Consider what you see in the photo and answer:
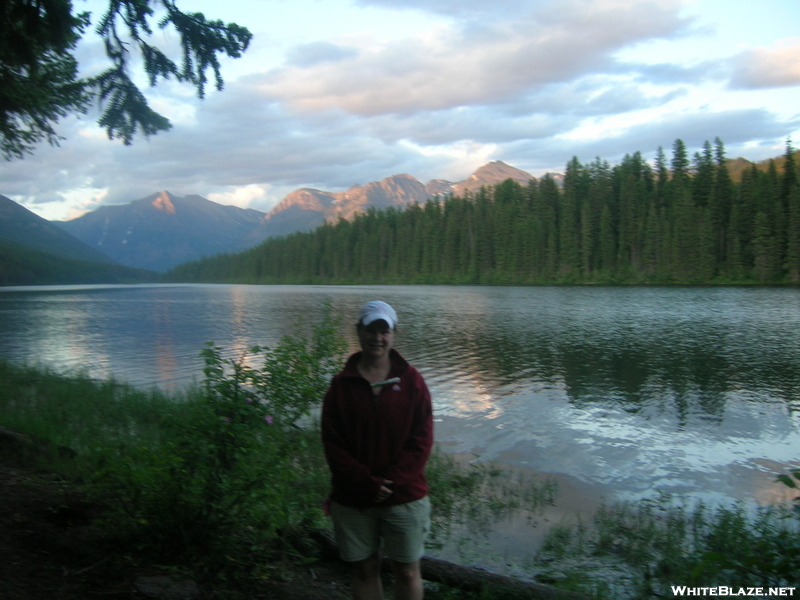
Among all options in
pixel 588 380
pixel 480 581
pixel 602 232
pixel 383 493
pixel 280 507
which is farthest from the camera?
pixel 602 232

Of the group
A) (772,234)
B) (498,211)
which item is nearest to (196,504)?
(772,234)

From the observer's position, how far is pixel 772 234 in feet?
257

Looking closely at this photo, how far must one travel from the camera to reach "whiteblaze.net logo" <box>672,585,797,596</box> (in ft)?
12.3

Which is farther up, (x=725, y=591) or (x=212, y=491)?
(x=212, y=491)

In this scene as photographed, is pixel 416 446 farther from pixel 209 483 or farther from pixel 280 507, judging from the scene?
pixel 209 483

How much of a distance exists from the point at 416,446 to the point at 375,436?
29 cm

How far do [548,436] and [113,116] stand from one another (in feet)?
32.8

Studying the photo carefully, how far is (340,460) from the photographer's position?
350 centimetres

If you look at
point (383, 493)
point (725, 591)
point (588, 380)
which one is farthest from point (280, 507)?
point (588, 380)

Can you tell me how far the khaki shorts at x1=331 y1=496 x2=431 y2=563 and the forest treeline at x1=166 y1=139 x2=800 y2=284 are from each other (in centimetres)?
8683

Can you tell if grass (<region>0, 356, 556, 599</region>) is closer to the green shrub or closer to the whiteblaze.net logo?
the green shrub

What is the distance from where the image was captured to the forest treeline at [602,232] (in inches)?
3236

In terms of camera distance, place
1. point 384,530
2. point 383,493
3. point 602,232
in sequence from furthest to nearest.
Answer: point 602,232 → point 384,530 → point 383,493

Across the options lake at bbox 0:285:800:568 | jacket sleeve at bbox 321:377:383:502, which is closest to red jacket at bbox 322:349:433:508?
jacket sleeve at bbox 321:377:383:502
